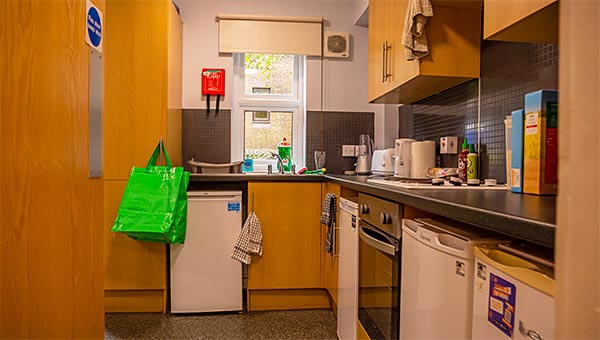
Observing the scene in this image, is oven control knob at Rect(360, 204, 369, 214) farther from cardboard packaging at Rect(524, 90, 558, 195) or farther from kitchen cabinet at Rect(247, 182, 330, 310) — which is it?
kitchen cabinet at Rect(247, 182, 330, 310)

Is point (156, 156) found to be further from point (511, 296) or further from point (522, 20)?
point (511, 296)

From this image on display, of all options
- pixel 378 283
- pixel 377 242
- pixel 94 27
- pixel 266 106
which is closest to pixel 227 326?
pixel 378 283

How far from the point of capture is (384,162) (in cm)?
278

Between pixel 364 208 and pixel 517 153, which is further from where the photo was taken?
pixel 364 208

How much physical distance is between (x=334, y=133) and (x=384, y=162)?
712 millimetres

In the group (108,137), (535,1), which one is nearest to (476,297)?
(535,1)

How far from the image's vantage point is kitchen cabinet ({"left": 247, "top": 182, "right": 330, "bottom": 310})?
106 inches

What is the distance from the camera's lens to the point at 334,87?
11.1ft

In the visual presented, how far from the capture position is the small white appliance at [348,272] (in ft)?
6.12

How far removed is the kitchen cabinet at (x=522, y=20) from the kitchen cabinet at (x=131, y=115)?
2.05 m

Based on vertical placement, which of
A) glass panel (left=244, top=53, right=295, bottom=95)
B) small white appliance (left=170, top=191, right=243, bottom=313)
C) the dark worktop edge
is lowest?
small white appliance (left=170, top=191, right=243, bottom=313)

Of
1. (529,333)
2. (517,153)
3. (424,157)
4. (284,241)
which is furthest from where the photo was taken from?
(284,241)

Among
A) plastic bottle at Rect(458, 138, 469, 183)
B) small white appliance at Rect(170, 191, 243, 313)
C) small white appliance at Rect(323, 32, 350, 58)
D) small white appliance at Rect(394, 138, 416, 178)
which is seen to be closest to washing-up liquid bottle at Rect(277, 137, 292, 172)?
small white appliance at Rect(170, 191, 243, 313)

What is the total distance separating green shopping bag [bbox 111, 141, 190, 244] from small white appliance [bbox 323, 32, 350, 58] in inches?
62.9
